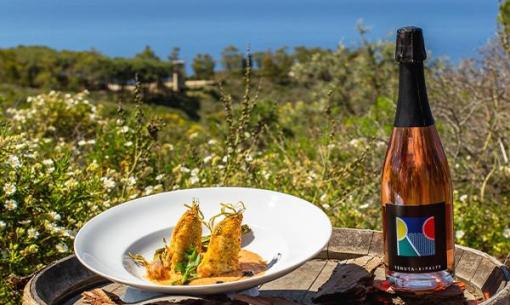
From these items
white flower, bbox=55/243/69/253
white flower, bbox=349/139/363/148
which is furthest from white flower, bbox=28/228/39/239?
white flower, bbox=349/139/363/148

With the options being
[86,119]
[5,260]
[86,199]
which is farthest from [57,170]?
[86,119]

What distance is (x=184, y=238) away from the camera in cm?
179

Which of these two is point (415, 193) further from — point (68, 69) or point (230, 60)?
point (68, 69)

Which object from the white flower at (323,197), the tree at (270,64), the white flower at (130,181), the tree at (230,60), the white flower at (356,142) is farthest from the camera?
the tree at (230,60)

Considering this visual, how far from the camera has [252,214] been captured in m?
2.02

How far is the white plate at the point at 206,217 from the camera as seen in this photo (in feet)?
5.51

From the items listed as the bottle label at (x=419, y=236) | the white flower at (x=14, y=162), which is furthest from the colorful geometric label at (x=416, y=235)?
the white flower at (x=14, y=162)

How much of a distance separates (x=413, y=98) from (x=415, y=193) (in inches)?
9.5

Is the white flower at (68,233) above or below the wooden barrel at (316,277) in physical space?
below

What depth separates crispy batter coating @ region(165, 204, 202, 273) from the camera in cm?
179

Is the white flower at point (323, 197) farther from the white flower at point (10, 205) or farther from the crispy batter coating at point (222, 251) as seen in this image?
the crispy batter coating at point (222, 251)

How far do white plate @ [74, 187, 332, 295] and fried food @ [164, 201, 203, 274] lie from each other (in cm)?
9

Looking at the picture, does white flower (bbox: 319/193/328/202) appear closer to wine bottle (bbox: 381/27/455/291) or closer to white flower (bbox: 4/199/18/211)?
white flower (bbox: 4/199/18/211)

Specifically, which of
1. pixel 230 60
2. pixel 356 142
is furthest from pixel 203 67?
pixel 356 142
